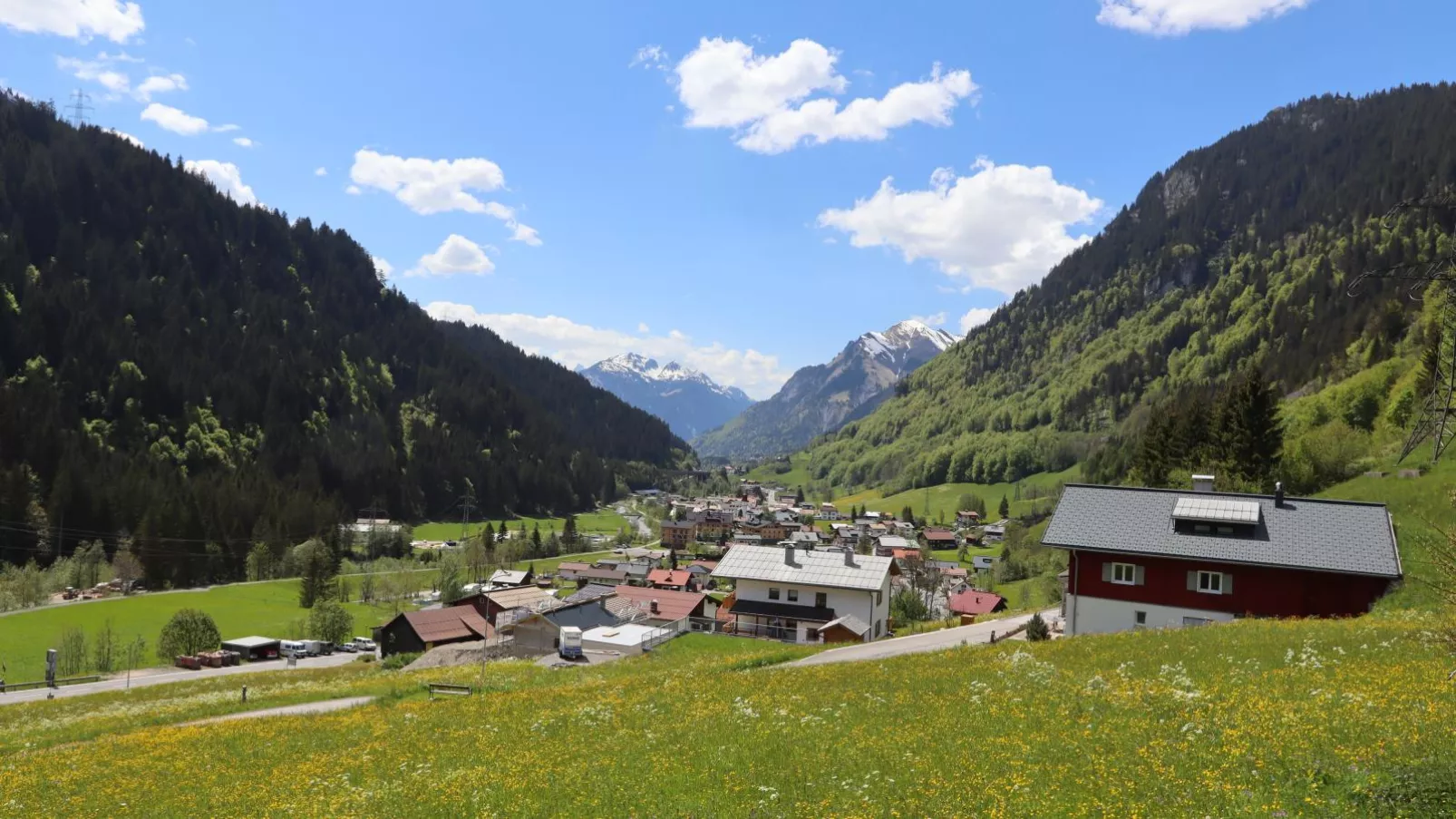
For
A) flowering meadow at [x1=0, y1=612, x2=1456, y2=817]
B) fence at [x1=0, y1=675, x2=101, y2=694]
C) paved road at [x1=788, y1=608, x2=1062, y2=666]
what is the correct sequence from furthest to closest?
fence at [x1=0, y1=675, x2=101, y2=694]
paved road at [x1=788, y1=608, x2=1062, y2=666]
flowering meadow at [x1=0, y1=612, x2=1456, y2=817]

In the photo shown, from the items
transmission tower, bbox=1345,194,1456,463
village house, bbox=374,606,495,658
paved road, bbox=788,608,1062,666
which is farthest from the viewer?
village house, bbox=374,606,495,658

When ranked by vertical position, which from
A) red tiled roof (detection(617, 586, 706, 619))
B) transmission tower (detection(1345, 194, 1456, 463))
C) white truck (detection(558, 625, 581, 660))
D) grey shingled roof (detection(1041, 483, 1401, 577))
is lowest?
red tiled roof (detection(617, 586, 706, 619))

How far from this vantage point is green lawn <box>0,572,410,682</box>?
79.3m

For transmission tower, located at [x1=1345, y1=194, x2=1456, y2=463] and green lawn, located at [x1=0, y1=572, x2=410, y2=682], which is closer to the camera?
transmission tower, located at [x1=1345, y1=194, x2=1456, y2=463]

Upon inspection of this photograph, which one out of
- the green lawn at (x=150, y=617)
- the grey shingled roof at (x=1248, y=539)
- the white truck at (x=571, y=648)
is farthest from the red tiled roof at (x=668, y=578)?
the grey shingled roof at (x=1248, y=539)

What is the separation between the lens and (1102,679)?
2105 centimetres

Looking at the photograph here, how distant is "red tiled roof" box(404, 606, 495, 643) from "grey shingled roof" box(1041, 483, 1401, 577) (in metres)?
58.5

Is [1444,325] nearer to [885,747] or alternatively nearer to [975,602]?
[885,747]

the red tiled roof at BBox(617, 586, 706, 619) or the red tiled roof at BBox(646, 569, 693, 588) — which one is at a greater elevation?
the red tiled roof at BBox(617, 586, 706, 619)

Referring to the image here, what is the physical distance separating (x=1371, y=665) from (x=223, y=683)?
59167 mm

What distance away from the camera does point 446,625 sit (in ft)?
277

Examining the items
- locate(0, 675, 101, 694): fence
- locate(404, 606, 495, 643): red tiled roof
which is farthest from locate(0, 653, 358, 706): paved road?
locate(404, 606, 495, 643): red tiled roof

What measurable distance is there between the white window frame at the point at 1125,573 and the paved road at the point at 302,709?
124 ft

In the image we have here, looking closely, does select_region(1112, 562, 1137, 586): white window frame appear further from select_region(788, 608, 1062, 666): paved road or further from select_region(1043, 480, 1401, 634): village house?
select_region(788, 608, 1062, 666): paved road
